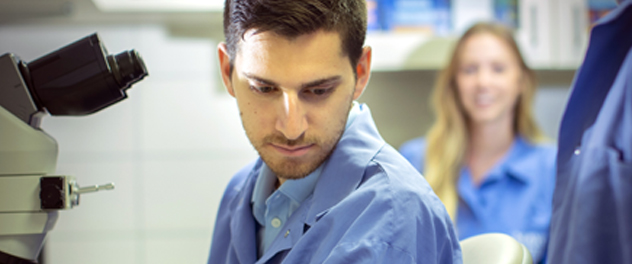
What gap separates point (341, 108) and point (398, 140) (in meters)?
1.76

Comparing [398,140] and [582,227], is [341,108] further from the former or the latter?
[398,140]

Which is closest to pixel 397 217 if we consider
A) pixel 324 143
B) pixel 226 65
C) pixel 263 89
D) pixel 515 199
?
pixel 324 143

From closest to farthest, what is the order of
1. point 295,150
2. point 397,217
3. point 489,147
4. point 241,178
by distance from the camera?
point 397,217 → point 295,150 → point 241,178 → point 489,147

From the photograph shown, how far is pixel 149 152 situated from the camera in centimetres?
217

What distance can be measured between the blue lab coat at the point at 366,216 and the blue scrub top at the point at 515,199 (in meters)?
1.18

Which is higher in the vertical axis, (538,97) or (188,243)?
(538,97)

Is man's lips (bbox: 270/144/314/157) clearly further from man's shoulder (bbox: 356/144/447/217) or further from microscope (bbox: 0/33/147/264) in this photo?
microscope (bbox: 0/33/147/264)

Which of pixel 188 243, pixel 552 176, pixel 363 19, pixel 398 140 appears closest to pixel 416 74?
pixel 398 140

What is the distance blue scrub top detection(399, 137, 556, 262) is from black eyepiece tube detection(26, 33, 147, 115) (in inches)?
59.1

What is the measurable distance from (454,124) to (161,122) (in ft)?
4.32

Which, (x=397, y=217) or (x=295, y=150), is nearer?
(x=397, y=217)

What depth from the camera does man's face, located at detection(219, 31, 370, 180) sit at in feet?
2.23

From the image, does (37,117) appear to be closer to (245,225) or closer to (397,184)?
(245,225)

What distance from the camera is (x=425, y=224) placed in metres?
0.63
